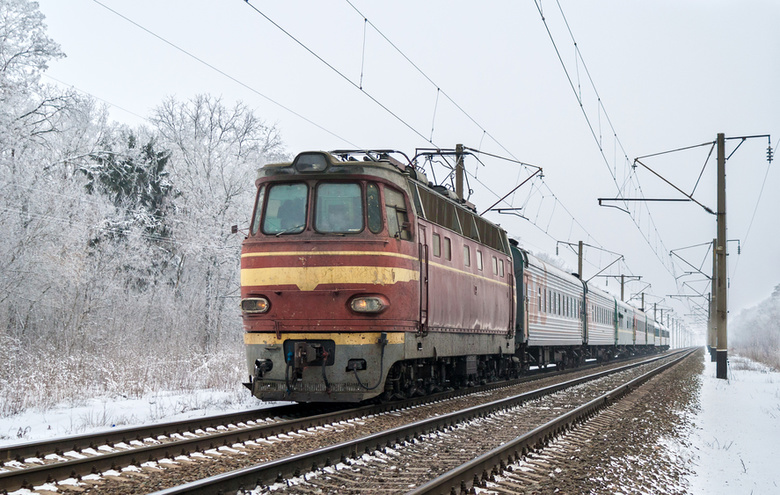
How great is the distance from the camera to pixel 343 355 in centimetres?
1038

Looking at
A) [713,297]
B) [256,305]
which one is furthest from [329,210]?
[713,297]

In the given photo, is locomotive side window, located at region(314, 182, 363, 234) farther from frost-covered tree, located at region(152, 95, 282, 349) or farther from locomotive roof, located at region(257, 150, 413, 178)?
frost-covered tree, located at region(152, 95, 282, 349)

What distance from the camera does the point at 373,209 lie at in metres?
10.9

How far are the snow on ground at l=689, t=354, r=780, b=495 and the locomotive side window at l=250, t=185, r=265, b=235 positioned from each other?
6.59 metres

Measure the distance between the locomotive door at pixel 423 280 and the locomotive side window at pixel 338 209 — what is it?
48.0 inches

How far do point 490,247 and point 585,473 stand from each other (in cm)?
939

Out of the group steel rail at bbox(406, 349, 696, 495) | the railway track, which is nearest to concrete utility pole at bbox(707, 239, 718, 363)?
steel rail at bbox(406, 349, 696, 495)

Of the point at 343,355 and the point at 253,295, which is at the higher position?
the point at 253,295

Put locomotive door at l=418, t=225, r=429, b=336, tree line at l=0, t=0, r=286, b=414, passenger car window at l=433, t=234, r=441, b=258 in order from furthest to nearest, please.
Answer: tree line at l=0, t=0, r=286, b=414, passenger car window at l=433, t=234, r=441, b=258, locomotive door at l=418, t=225, r=429, b=336

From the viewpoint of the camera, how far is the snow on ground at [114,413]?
29.8ft

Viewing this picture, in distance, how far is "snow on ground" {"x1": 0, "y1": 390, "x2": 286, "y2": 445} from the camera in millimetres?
9086

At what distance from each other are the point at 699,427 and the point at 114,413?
8746 mm

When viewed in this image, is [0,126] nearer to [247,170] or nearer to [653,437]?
[247,170]

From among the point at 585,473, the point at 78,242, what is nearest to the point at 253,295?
the point at 585,473
